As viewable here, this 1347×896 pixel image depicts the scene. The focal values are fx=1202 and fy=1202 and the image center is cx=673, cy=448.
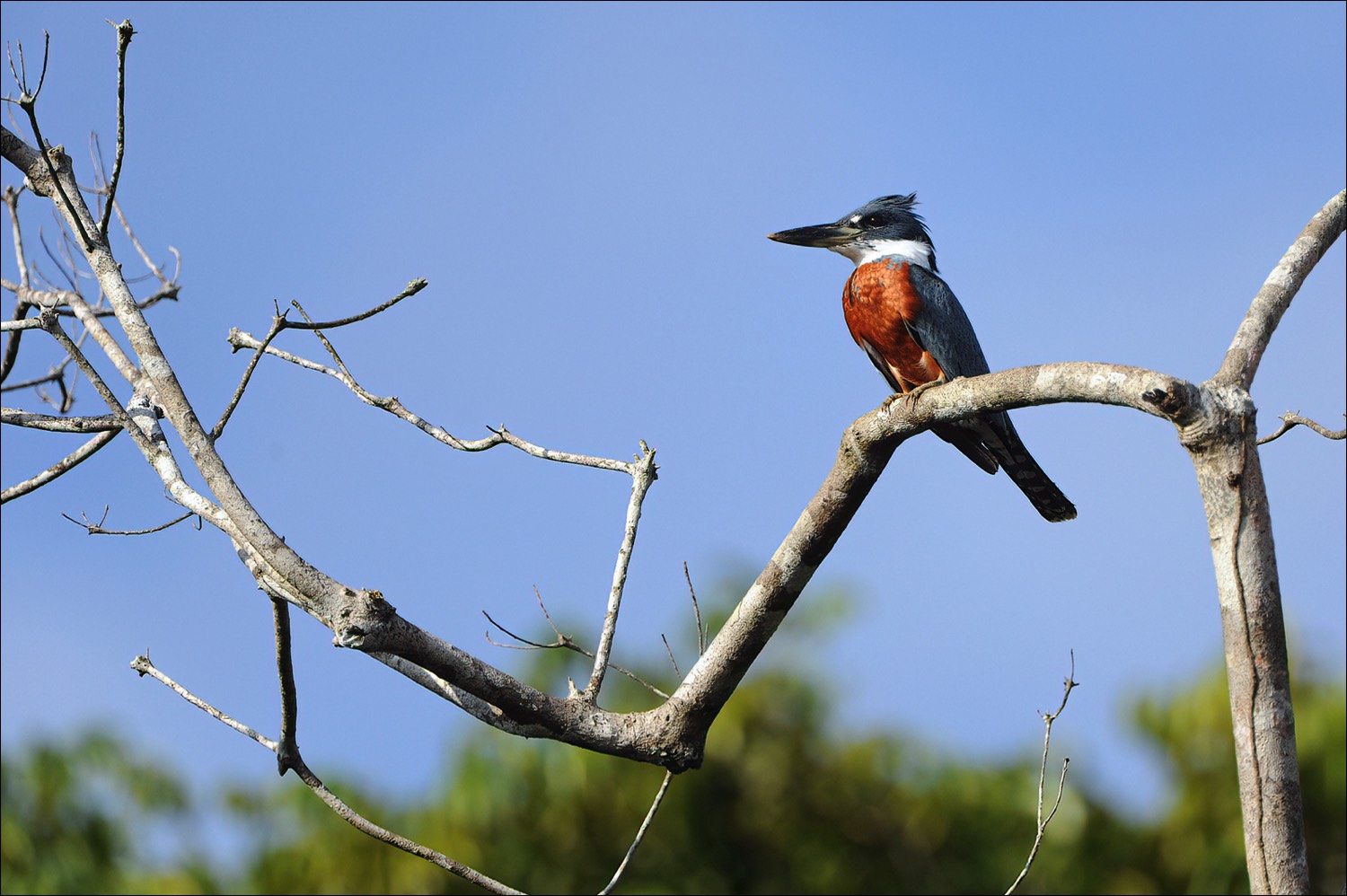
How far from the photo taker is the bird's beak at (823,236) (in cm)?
A: 628

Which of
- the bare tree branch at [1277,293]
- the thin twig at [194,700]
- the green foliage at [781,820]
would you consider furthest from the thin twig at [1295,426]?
the green foliage at [781,820]

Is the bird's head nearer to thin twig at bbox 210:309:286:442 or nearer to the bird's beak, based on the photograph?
the bird's beak

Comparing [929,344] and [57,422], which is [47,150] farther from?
[929,344]

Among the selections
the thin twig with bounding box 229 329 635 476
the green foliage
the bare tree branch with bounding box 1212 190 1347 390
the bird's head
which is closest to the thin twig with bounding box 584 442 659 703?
the thin twig with bounding box 229 329 635 476

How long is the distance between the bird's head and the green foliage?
4673 mm

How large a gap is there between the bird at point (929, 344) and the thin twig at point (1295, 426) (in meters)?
1.78

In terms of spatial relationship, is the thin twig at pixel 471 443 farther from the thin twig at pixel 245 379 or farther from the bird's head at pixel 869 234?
the bird's head at pixel 869 234

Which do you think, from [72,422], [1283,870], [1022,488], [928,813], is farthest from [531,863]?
[1283,870]

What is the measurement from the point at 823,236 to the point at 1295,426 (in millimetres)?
3360

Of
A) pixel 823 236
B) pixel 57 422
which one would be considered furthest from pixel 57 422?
pixel 823 236

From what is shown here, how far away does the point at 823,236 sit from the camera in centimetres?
630

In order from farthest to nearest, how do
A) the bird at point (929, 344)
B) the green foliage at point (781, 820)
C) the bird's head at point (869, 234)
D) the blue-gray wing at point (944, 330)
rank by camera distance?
1. the green foliage at point (781, 820)
2. the bird's head at point (869, 234)
3. the blue-gray wing at point (944, 330)
4. the bird at point (929, 344)

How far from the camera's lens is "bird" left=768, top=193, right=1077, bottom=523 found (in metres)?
5.22

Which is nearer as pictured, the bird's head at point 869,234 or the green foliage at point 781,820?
the bird's head at point 869,234
